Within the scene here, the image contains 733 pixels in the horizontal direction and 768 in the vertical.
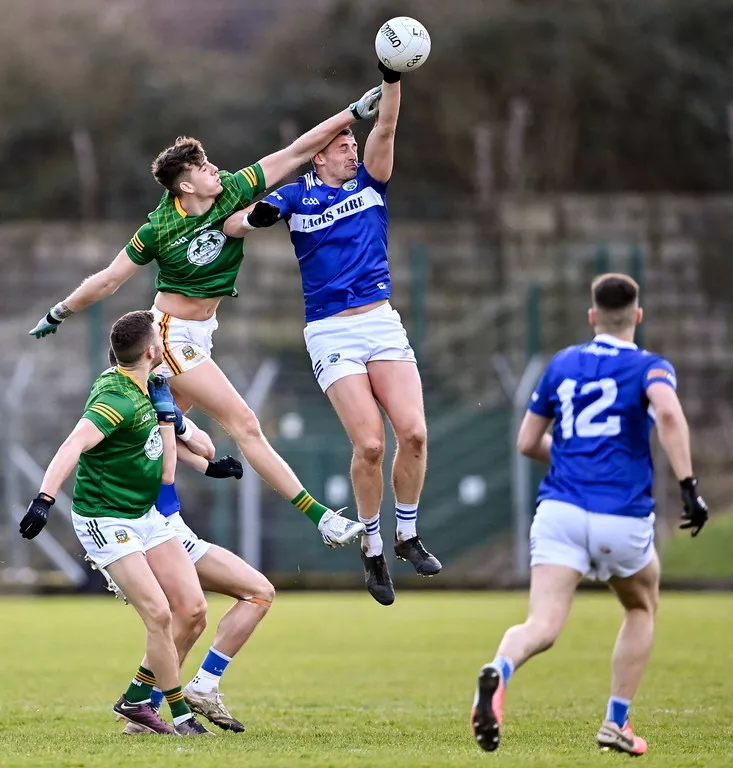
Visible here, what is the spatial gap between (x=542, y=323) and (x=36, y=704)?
1444cm

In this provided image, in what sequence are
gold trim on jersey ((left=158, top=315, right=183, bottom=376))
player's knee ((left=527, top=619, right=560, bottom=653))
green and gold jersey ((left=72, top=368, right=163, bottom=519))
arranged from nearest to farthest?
player's knee ((left=527, top=619, right=560, bottom=653)) → green and gold jersey ((left=72, top=368, right=163, bottom=519)) → gold trim on jersey ((left=158, top=315, right=183, bottom=376))

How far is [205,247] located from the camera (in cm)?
1011

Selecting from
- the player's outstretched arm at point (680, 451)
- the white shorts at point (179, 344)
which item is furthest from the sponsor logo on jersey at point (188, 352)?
the player's outstretched arm at point (680, 451)

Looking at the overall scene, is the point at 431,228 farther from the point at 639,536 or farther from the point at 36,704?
the point at 639,536

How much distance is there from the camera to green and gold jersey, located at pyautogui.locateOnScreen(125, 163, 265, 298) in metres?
10.1

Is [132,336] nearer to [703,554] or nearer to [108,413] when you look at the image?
[108,413]

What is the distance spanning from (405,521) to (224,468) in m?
1.31

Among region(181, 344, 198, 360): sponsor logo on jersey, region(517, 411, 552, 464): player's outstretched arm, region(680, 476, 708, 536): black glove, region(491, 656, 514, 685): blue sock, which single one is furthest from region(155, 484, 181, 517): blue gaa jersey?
region(680, 476, 708, 536): black glove

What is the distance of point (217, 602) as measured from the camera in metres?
21.0

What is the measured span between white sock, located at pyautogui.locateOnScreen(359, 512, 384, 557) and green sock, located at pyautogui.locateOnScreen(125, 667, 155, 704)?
173cm

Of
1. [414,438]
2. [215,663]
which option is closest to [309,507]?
[414,438]

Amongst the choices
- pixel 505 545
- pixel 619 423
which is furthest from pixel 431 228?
pixel 619 423

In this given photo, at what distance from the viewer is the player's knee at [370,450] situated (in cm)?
1020

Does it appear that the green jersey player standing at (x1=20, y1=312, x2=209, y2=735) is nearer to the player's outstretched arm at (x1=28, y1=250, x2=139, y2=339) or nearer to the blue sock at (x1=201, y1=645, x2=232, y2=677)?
Answer: the blue sock at (x1=201, y1=645, x2=232, y2=677)
